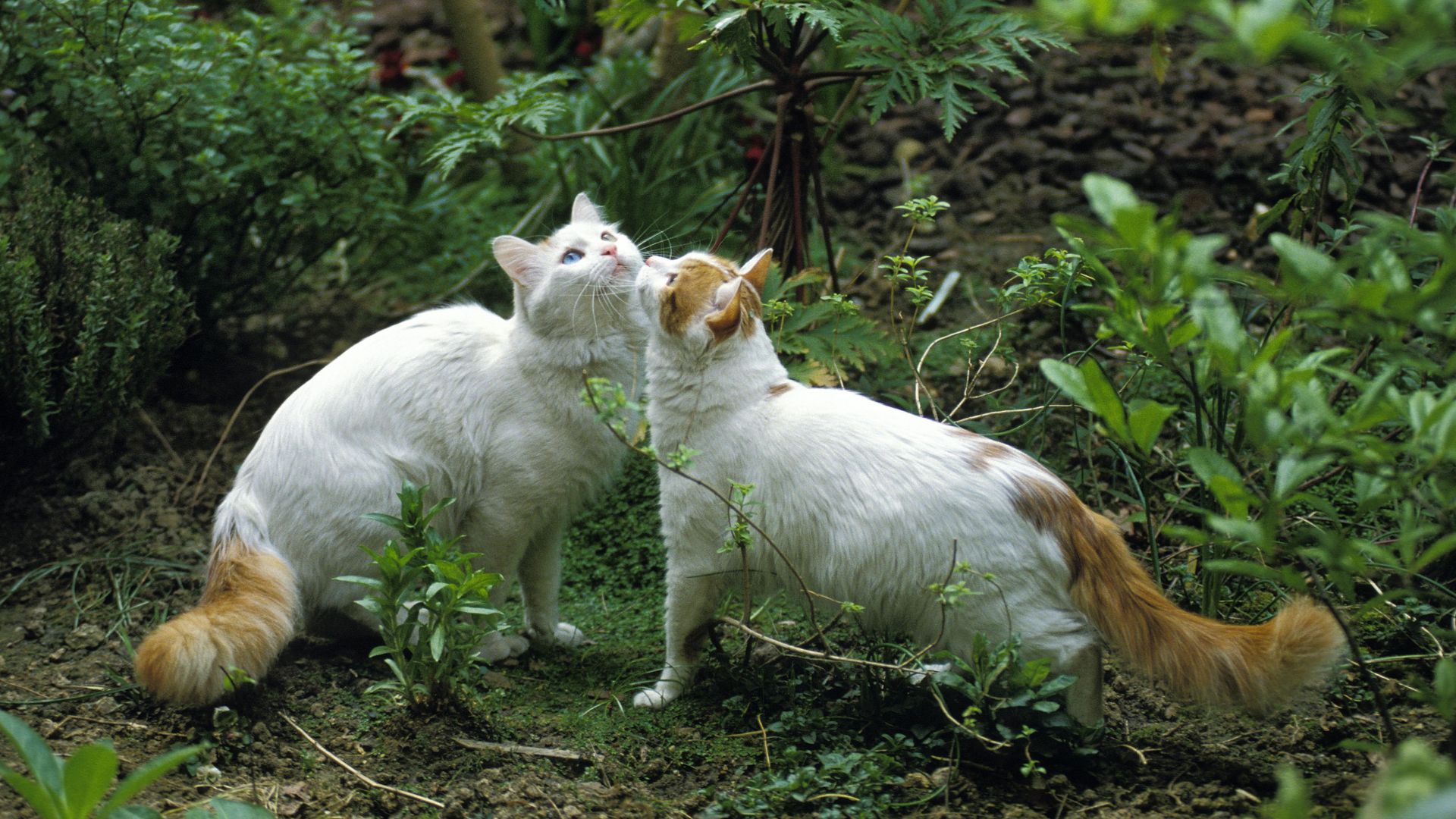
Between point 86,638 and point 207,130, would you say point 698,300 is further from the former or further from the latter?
point 207,130

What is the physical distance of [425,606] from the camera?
264 centimetres

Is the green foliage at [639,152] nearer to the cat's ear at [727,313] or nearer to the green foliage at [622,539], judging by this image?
the green foliage at [622,539]

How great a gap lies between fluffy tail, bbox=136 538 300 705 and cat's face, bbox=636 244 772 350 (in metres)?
1.23

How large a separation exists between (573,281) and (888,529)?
124cm

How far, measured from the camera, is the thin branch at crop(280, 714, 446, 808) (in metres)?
2.49

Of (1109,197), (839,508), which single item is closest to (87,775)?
(839,508)

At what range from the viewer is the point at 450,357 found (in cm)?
339

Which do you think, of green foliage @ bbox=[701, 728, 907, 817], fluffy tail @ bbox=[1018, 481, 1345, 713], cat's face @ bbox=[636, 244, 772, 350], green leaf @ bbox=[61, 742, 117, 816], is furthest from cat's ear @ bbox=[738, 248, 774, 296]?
green leaf @ bbox=[61, 742, 117, 816]

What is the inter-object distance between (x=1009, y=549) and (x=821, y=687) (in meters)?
0.73

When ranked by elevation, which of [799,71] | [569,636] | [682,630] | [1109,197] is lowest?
[569,636]

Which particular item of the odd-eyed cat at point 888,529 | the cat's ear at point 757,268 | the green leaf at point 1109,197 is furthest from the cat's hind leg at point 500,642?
the green leaf at point 1109,197

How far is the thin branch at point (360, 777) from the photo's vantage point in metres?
2.49

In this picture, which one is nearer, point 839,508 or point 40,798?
point 40,798

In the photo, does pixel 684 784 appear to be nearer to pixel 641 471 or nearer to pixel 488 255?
pixel 641 471
